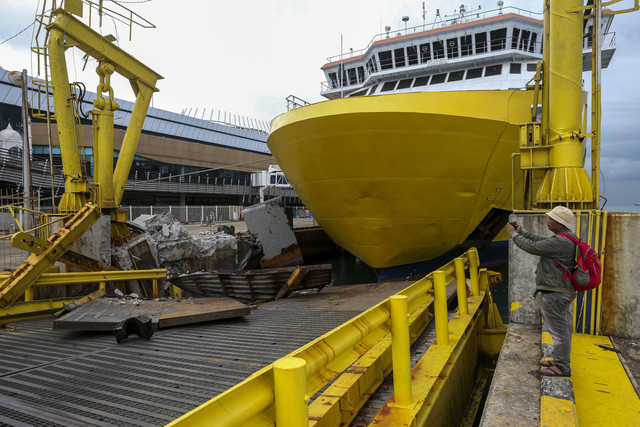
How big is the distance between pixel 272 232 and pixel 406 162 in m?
5.74

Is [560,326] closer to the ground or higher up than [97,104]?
closer to the ground

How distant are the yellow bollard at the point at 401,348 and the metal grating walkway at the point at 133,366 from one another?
4.77ft

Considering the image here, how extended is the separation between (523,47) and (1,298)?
15.2m

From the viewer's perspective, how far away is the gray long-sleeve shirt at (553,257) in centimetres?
288

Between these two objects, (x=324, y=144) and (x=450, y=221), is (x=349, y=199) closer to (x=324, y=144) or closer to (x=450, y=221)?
(x=324, y=144)

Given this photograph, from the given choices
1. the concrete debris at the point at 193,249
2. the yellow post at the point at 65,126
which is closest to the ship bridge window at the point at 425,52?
the concrete debris at the point at 193,249

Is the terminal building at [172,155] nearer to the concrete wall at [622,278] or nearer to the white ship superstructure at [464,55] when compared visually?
the white ship superstructure at [464,55]

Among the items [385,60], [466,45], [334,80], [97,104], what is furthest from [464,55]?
[97,104]

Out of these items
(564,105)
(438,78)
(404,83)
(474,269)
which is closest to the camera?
(564,105)

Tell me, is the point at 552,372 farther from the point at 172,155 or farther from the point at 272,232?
the point at 172,155

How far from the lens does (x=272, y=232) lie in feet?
39.4

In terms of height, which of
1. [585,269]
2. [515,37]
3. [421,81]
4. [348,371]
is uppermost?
[515,37]

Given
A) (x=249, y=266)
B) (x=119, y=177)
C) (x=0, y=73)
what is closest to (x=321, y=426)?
(x=119, y=177)

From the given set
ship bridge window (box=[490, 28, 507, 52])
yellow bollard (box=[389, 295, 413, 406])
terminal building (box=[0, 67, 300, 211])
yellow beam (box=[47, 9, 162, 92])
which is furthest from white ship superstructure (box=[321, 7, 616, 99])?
terminal building (box=[0, 67, 300, 211])
